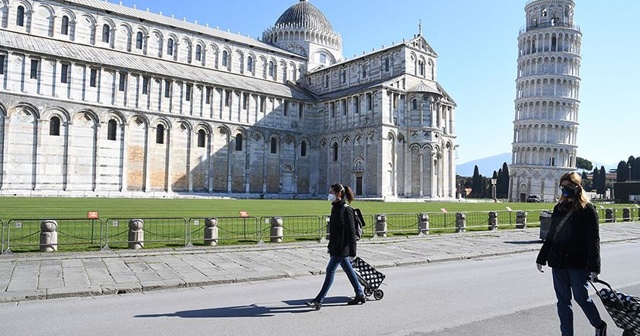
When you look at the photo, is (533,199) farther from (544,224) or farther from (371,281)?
(371,281)

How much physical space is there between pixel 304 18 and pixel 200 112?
2515cm

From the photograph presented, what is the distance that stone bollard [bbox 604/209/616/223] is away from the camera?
3005cm

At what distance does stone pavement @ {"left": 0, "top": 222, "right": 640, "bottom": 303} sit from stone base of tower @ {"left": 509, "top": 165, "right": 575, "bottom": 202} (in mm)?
66074

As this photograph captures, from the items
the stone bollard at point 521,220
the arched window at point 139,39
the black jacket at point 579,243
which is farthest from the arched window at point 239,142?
the black jacket at point 579,243

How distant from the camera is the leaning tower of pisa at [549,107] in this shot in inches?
3100

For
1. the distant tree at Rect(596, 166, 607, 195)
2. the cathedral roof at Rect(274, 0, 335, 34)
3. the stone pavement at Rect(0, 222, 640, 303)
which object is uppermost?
the cathedral roof at Rect(274, 0, 335, 34)

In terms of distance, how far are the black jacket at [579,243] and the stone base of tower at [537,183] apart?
76.9m

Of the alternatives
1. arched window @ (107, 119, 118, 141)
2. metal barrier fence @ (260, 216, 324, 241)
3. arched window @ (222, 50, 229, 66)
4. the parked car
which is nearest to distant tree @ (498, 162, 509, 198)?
the parked car

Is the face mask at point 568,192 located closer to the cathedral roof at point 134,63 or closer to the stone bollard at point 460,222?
the stone bollard at point 460,222

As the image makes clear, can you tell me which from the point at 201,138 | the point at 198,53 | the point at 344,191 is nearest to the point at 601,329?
the point at 344,191

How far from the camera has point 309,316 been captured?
7.39 m

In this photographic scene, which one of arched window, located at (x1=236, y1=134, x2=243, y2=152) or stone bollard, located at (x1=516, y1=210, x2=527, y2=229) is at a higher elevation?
arched window, located at (x1=236, y1=134, x2=243, y2=152)

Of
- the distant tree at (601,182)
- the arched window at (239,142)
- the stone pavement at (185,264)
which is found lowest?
the stone pavement at (185,264)

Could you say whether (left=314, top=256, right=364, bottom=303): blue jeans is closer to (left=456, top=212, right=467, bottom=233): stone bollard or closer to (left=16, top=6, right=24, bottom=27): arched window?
(left=456, top=212, right=467, bottom=233): stone bollard
